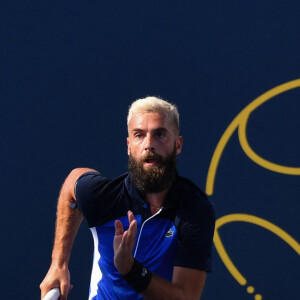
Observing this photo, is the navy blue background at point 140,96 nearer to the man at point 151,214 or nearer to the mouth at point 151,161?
the man at point 151,214

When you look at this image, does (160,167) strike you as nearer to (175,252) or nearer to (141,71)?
(175,252)

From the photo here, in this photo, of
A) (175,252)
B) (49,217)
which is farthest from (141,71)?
(175,252)

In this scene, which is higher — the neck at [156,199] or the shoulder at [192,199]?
the shoulder at [192,199]

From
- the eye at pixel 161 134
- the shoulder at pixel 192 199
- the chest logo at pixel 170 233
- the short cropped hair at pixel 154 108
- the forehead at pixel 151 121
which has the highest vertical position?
the short cropped hair at pixel 154 108

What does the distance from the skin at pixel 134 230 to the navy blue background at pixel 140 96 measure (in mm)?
728

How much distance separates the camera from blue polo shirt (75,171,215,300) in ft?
5.60

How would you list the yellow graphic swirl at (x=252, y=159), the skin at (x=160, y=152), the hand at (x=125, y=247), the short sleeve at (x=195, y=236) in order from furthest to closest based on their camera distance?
the yellow graphic swirl at (x=252, y=159)
the short sleeve at (x=195, y=236)
the skin at (x=160, y=152)
the hand at (x=125, y=247)

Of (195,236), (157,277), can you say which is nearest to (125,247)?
(157,277)

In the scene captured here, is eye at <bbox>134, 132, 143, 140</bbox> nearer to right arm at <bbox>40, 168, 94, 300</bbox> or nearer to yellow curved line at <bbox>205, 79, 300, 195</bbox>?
right arm at <bbox>40, 168, 94, 300</bbox>

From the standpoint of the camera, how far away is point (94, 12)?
2.71 m

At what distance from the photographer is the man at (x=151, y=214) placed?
1701 mm

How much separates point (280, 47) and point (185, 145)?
2.39 ft

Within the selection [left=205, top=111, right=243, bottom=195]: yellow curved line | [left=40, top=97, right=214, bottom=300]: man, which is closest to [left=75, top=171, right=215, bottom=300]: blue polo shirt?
[left=40, top=97, right=214, bottom=300]: man

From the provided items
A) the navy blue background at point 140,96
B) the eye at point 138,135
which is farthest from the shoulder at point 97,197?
the navy blue background at point 140,96
